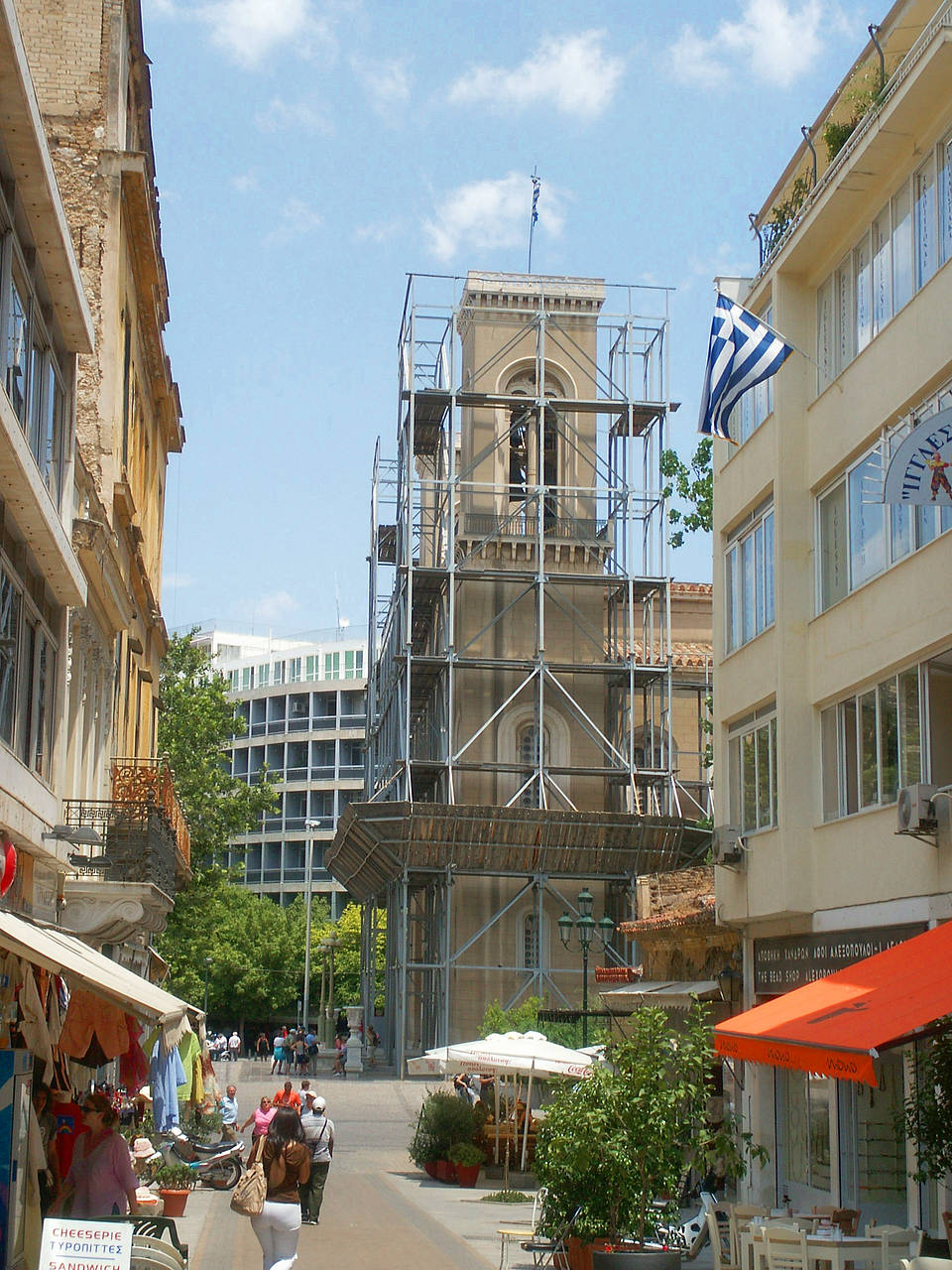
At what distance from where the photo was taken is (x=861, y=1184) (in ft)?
64.1

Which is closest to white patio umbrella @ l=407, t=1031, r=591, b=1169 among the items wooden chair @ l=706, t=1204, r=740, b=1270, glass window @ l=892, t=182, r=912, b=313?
wooden chair @ l=706, t=1204, r=740, b=1270

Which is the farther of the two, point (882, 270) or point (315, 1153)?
point (315, 1153)

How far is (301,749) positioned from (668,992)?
8576cm

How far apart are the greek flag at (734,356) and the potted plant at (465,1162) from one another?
12.6m

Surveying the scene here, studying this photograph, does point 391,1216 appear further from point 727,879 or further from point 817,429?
point 817,429

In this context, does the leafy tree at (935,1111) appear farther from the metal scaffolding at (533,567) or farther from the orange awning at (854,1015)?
the metal scaffolding at (533,567)

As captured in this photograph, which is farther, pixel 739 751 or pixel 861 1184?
pixel 739 751

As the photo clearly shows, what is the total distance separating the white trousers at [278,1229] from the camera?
1188cm

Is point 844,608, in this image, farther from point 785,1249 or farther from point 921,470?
point 785,1249

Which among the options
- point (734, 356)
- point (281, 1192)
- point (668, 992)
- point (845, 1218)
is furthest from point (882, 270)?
point (281, 1192)

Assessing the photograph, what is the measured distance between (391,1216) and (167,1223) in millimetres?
9660

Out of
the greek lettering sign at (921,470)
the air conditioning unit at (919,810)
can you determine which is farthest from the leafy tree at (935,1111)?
the greek lettering sign at (921,470)

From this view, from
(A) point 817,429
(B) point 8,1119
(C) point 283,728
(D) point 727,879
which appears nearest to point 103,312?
(A) point 817,429

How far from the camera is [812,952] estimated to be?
2114 centimetres
